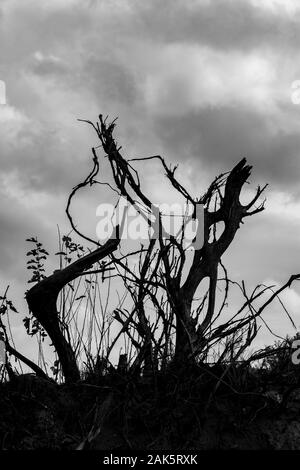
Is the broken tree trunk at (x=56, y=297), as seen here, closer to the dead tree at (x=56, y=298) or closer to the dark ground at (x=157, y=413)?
the dead tree at (x=56, y=298)

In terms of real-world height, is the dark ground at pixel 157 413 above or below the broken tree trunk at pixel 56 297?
below

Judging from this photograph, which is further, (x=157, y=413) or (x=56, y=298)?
(x=56, y=298)

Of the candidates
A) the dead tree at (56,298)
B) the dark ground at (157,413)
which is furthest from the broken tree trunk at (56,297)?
the dark ground at (157,413)

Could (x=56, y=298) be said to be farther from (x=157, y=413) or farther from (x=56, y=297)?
(x=157, y=413)

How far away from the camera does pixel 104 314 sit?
18.9ft

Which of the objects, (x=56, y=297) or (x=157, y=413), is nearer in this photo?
(x=157, y=413)

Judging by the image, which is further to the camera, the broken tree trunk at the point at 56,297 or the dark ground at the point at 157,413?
the broken tree trunk at the point at 56,297

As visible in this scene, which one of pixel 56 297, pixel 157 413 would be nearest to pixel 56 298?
pixel 56 297

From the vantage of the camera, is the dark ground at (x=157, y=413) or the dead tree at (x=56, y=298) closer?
the dark ground at (x=157, y=413)

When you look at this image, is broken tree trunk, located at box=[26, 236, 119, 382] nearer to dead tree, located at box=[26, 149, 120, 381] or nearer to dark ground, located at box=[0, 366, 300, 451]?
dead tree, located at box=[26, 149, 120, 381]

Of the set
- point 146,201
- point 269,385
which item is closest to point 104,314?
point 146,201

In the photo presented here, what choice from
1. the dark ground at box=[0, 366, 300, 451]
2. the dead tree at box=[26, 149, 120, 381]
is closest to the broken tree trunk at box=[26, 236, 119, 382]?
the dead tree at box=[26, 149, 120, 381]

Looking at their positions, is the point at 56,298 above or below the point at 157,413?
above
